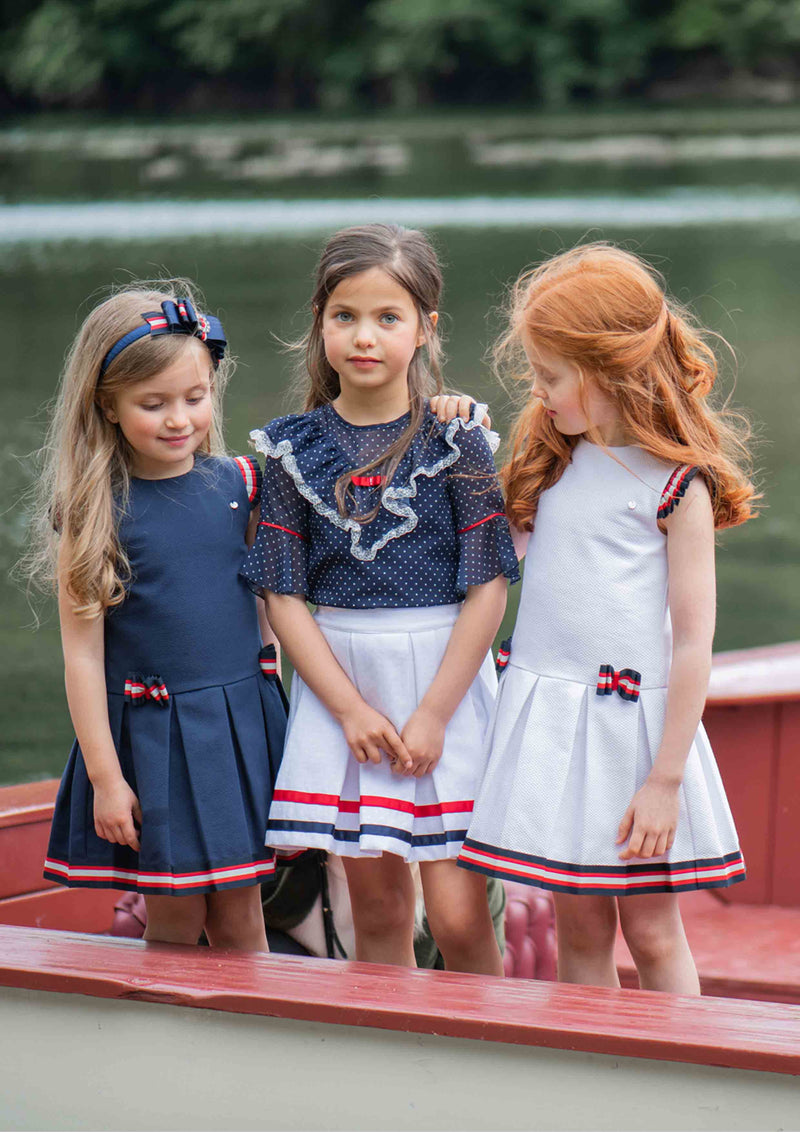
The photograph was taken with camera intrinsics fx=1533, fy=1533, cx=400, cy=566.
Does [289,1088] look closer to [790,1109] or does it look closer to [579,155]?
[790,1109]

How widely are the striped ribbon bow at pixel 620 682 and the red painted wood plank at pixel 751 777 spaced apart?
118cm

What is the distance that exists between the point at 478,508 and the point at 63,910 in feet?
4.17

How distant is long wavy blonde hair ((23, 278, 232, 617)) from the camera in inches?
78.9

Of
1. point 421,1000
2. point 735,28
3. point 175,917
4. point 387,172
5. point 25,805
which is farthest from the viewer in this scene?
point 735,28

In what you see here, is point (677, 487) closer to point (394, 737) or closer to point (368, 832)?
point (394, 737)

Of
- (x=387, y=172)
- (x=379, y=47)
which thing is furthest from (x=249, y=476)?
(x=379, y=47)

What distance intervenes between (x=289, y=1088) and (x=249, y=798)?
41 centimetres

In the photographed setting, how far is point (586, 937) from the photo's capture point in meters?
2.05

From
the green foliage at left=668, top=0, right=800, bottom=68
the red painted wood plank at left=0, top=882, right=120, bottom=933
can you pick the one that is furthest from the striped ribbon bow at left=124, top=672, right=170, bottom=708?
the green foliage at left=668, top=0, right=800, bottom=68

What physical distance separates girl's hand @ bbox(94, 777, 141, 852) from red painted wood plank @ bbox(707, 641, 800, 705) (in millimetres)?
1364

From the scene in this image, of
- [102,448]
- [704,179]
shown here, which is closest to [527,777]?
[102,448]

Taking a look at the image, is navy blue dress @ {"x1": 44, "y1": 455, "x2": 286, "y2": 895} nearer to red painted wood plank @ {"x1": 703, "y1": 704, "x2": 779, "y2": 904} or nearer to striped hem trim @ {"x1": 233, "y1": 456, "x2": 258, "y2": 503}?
striped hem trim @ {"x1": 233, "y1": 456, "x2": 258, "y2": 503}

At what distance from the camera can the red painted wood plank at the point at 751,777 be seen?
308 cm

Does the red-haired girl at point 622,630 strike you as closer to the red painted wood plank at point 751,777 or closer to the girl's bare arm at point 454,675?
the girl's bare arm at point 454,675
